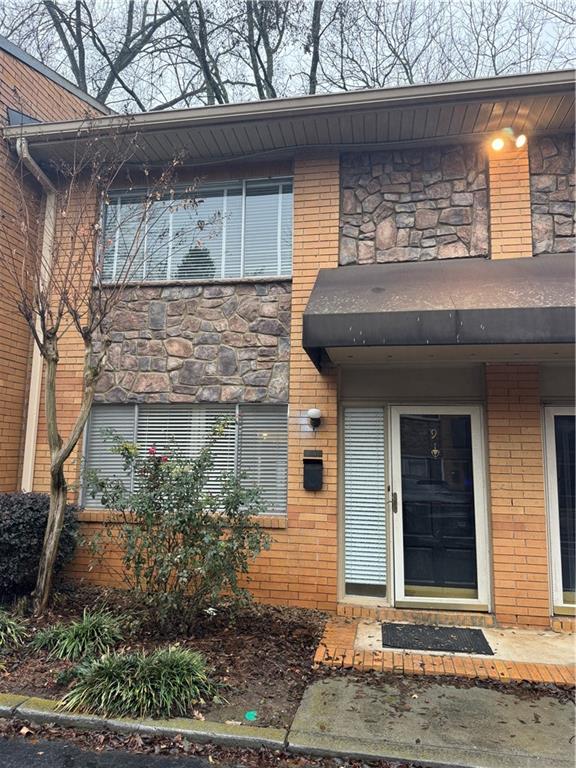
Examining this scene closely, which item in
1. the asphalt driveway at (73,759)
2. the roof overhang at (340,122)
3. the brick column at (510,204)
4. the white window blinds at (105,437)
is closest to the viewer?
the asphalt driveway at (73,759)

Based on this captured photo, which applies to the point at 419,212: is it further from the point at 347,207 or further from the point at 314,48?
the point at 314,48

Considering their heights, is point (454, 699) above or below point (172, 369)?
below

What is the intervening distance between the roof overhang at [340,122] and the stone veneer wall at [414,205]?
23cm

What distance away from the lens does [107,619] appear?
457 centimetres

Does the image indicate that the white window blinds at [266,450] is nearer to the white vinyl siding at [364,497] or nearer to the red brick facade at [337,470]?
the red brick facade at [337,470]

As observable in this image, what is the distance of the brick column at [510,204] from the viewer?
5824mm

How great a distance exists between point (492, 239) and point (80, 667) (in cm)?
600

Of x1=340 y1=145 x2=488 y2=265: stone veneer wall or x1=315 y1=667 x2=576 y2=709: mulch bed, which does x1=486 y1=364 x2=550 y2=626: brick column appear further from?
x1=340 y1=145 x2=488 y2=265: stone veneer wall

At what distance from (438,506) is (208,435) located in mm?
2889

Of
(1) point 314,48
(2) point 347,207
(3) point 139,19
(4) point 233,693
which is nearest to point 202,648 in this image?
(4) point 233,693

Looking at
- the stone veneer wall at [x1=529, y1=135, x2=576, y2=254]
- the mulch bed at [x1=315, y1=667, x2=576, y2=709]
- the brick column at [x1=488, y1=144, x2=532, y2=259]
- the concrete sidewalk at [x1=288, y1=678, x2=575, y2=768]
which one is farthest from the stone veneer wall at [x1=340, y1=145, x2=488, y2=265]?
the concrete sidewalk at [x1=288, y1=678, x2=575, y2=768]

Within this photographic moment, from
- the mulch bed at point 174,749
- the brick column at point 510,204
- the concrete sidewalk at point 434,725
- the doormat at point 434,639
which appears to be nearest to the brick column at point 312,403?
the doormat at point 434,639

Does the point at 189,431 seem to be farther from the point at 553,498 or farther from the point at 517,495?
the point at 553,498

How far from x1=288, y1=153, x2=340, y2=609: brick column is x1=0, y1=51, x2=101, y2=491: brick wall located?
11.8 feet
